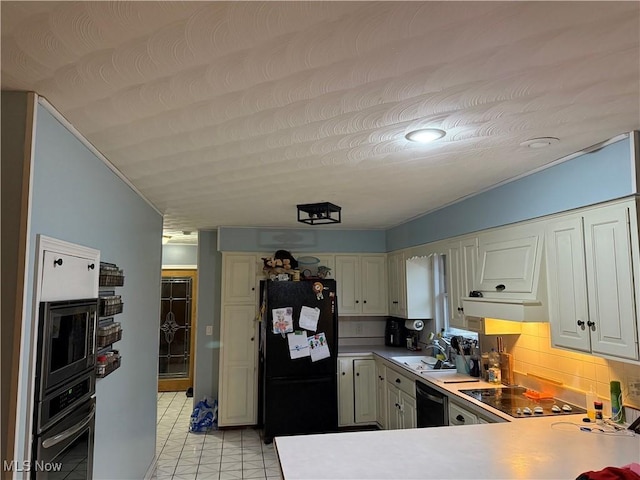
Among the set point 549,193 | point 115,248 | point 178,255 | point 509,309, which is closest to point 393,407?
Answer: point 509,309

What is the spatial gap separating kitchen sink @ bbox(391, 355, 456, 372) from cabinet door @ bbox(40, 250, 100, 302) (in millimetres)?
2836

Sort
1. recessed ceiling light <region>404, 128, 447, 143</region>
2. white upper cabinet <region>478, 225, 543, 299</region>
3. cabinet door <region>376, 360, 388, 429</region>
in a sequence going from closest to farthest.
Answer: recessed ceiling light <region>404, 128, 447, 143</region>
white upper cabinet <region>478, 225, 543, 299</region>
cabinet door <region>376, 360, 388, 429</region>

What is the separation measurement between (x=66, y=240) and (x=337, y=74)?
52.2 inches

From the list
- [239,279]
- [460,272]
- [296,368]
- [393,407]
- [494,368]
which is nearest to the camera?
[494,368]

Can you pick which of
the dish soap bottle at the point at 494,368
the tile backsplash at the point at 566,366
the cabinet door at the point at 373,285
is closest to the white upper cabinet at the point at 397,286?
the cabinet door at the point at 373,285

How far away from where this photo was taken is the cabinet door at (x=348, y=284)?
5.45 metres

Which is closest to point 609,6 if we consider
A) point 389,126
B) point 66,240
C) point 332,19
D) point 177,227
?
point 332,19

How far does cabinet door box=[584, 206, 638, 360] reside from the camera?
7.07 ft

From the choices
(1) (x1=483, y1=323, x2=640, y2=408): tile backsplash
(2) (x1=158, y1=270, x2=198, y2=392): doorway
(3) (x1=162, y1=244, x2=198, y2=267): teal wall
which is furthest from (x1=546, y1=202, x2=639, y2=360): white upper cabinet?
(3) (x1=162, y1=244, x2=198, y2=267): teal wall

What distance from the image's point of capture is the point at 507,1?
3.65 feet

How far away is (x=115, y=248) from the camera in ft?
8.70

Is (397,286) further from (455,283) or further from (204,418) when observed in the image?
(204,418)

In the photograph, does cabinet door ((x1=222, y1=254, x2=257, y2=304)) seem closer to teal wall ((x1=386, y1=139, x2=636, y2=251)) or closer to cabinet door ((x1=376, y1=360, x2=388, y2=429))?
cabinet door ((x1=376, y1=360, x2=388, y2=429))

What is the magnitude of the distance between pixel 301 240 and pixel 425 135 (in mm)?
3425
